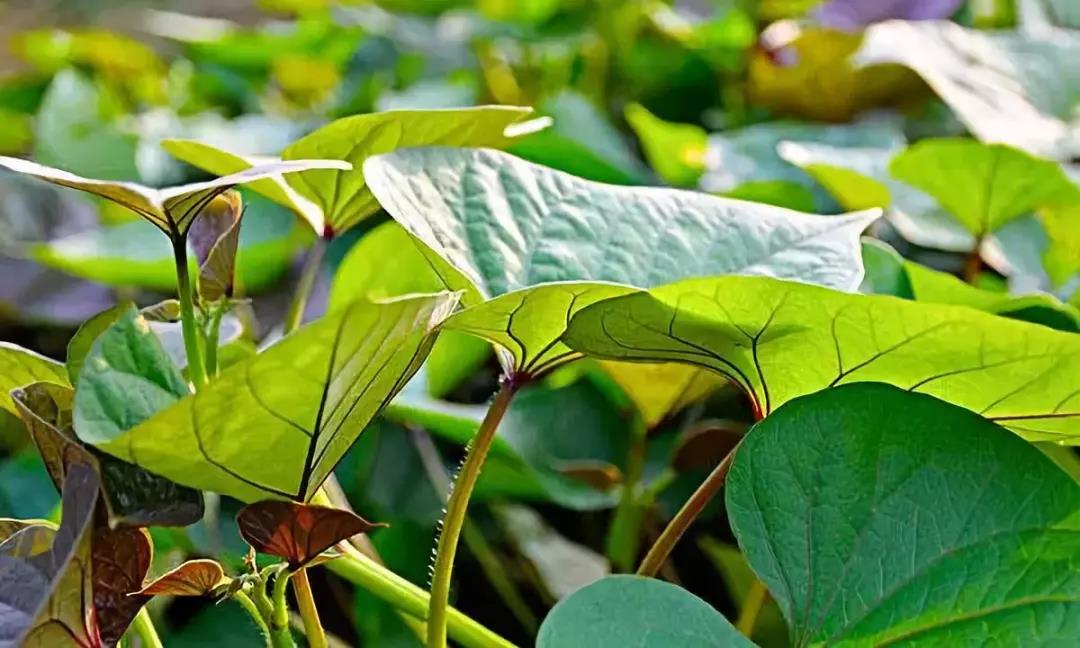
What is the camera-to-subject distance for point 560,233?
0.29 metres

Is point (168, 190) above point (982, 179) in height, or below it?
above

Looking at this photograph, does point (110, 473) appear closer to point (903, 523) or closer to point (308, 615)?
point (308, 615)

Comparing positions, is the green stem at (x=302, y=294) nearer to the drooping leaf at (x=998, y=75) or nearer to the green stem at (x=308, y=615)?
the green stem at (x=308, y=615)

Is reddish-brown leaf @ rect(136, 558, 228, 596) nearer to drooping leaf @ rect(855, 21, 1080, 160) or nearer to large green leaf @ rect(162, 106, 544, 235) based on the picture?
large green leaf @ rect(162, 106, 544, 235)

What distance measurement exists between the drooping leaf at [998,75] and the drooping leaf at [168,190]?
1.28 ft

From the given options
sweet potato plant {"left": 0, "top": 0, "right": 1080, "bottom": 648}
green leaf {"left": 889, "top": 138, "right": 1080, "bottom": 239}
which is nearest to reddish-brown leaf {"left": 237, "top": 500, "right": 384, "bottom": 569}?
sweet potato plant {"left": 0, "top": 0, "right": 1080, "bottom": 648}

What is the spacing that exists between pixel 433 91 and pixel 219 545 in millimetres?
450

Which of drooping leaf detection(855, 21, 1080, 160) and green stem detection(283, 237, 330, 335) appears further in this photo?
drooping leaf detection(855, 21, 1080, 160)

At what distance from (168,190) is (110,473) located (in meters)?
0.06

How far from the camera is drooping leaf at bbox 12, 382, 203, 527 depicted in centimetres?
22

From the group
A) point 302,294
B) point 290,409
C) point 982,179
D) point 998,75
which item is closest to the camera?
point 290,409

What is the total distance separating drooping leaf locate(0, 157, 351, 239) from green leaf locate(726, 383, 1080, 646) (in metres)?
0.12

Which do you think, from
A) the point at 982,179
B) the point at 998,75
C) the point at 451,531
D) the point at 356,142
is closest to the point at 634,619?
the point at 451,531

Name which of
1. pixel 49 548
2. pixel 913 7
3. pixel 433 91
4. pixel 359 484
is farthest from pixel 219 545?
pixel 913 7
